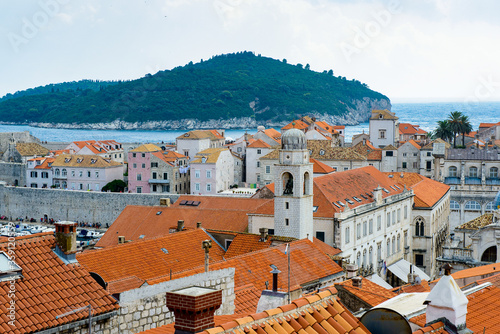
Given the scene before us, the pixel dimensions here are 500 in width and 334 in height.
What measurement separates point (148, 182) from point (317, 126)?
29006mm

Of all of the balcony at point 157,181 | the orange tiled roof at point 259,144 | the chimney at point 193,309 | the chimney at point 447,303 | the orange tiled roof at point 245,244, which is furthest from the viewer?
the orange tiled roof at point 259,144

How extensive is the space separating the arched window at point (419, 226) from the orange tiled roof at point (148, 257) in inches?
970

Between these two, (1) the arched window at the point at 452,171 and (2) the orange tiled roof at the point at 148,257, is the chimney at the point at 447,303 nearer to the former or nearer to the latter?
(2) the orange tiled roof at the point at 148,257

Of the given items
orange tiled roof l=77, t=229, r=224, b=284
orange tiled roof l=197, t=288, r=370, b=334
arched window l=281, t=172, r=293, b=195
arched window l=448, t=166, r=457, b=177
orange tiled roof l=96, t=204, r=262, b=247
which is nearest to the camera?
orange tiled roof l=197, t=288, r=370, b=334

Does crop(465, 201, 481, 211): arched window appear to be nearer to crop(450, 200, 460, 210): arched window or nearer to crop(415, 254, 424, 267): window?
crop(450, 200, 460, 210): arched window

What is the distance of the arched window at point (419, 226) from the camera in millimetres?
52250

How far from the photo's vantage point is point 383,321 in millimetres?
9484

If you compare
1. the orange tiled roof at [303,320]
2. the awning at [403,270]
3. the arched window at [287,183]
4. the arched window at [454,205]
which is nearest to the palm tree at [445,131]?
the arched window at [454,205]

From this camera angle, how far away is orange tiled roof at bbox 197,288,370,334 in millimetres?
8602

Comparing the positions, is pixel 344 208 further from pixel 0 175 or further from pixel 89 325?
pixel 0 175

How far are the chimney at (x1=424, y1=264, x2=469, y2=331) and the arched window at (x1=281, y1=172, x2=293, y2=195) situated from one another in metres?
26.8

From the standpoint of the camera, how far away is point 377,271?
4566 cm

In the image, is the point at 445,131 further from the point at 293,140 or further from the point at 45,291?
the point at 45,291

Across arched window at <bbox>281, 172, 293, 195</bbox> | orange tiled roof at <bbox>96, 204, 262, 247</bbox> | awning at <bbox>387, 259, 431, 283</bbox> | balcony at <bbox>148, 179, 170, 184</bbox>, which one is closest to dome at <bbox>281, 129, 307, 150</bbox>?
arched window at <bbox>281, 172, 293, 195</bbox>
